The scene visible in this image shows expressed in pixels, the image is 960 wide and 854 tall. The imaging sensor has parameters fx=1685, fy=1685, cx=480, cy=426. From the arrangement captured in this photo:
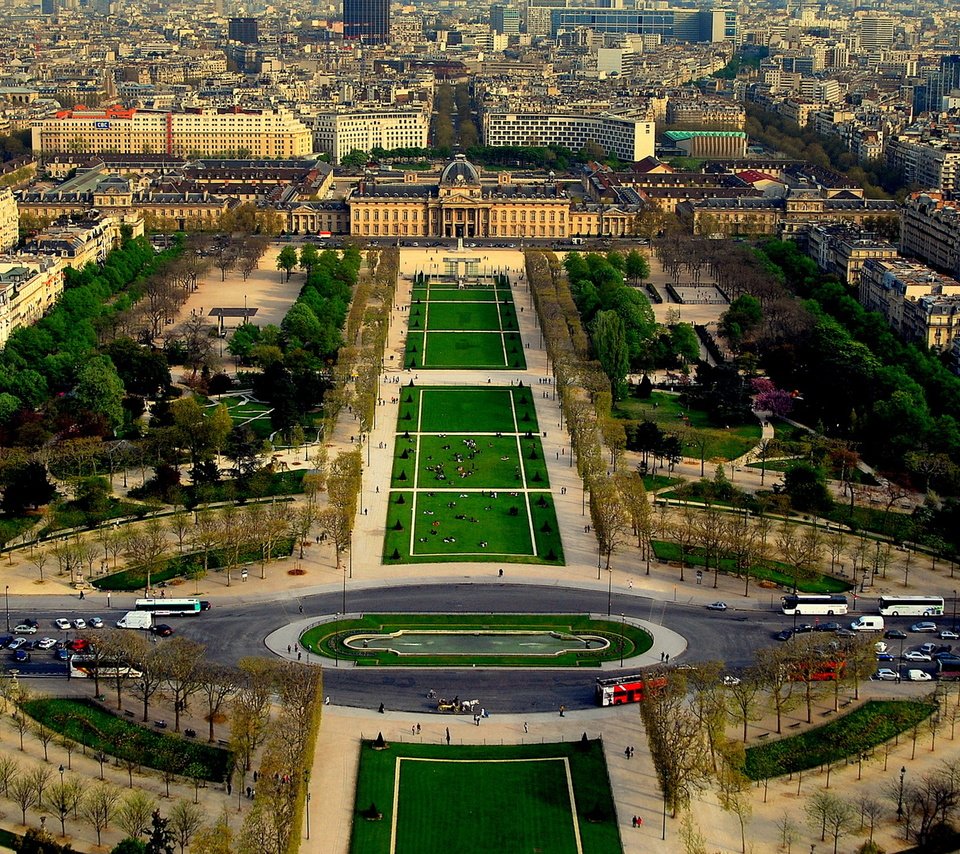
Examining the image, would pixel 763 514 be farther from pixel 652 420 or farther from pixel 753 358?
pixel 753 358

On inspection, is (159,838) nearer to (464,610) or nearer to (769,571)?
(464,610)

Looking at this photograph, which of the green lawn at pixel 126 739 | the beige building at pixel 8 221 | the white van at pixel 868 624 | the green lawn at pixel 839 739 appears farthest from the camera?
the beige building at pixel 8 221

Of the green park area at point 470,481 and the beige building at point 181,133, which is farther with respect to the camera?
the beige building at point 181,133

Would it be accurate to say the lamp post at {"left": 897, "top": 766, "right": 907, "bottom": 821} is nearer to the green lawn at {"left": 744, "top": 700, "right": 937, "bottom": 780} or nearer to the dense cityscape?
the dense cityscape

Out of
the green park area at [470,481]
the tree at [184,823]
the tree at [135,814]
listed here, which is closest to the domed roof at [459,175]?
the green park area at [470,481]

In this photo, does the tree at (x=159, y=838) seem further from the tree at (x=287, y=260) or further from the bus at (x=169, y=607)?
the tree at (x=287, y=260)
